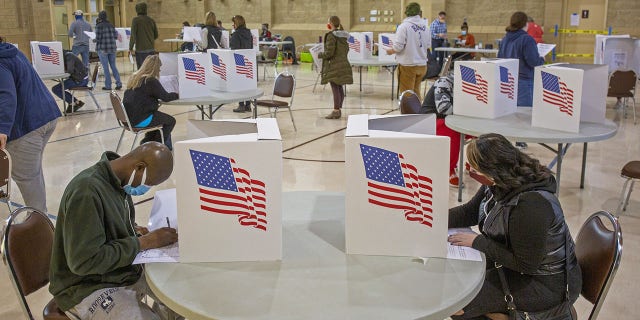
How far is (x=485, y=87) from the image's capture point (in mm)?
4730

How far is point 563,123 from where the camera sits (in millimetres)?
4383

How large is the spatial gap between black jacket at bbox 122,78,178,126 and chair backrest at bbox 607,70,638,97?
6081mm

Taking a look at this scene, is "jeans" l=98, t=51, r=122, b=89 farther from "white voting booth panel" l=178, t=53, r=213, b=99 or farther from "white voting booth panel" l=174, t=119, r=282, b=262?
"white voting booth panel" l=174, t=119, r=282, b=262

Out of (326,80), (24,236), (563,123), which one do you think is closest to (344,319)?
(24,236)

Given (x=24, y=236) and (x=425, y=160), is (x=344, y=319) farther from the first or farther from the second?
(x=24, y=236)

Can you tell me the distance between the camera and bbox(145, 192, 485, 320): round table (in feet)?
5.77

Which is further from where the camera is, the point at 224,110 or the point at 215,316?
the point at 224,110

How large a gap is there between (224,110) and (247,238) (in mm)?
8378

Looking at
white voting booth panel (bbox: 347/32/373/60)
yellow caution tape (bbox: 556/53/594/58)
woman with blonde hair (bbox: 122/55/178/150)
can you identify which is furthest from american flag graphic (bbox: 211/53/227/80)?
yellow caution tape (bbox: 556/53/594/58)

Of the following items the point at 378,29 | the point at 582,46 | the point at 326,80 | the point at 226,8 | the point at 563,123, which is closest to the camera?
the point at 563,123

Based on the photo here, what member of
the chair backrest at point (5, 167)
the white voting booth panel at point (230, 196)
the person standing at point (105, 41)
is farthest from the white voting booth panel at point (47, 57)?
the white voting booth panel at point (230, 196)

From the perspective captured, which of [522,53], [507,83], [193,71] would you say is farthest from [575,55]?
[193,71]

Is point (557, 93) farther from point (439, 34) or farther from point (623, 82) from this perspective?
point (439, 34)

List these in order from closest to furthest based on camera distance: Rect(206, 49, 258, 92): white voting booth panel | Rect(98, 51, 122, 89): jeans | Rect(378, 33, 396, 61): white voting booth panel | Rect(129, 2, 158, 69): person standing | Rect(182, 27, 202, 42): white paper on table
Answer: Rect(206, 49, 258, 92): white voting booth panel < Rect(378, 33, 396, 61): white voting booth panel < Rect(129, 2, 158, 69): person standing < Rect(98, 51, 122, 89): jeans < Rect(182, 27, 202, 42): white paper on table
